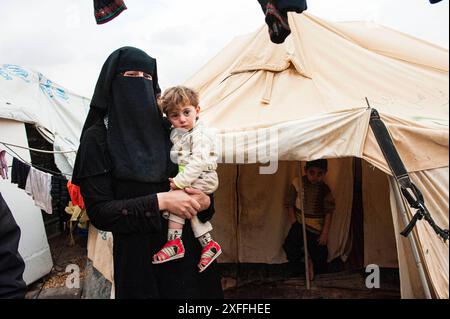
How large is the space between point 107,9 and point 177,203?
149 cm

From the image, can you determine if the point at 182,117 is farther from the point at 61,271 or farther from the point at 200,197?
the point at 61,271

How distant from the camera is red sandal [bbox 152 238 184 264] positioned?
1.46 metres

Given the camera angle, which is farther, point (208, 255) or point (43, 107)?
point (43, 107)

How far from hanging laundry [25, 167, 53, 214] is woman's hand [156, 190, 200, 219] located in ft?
10.6

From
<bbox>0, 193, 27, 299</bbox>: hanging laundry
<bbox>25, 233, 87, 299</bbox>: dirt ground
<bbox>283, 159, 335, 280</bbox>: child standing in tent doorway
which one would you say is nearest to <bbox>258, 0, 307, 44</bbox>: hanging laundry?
<bbox>0, 193, 27, 299</bbox>: hanging laundry

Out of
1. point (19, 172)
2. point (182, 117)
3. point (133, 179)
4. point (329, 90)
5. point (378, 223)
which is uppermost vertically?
point (329, 90)

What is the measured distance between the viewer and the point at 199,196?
1.50 m

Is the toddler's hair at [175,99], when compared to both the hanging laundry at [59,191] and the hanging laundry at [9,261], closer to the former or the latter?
the hanging laundry at [9,261]

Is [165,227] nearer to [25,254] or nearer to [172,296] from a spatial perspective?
[172,296]

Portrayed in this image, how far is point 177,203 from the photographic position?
54.9 inches

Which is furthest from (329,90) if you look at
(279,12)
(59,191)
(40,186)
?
(40,186)

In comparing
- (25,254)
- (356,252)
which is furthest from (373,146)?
(25,254)

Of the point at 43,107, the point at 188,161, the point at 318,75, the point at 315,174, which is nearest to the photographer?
the point at 188,161

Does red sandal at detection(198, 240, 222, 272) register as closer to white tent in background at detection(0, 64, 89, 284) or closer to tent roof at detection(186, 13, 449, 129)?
tent roof at detection(186, 13, 449, 129)
